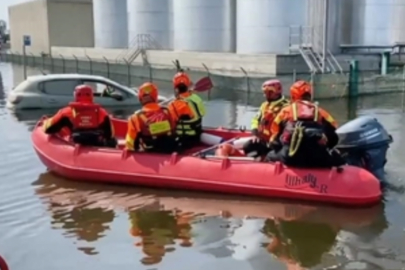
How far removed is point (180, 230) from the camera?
8.07 meters

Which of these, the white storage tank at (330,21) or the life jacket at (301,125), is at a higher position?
the white storage tank at (330,21)

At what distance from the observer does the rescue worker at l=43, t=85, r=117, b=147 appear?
10430mm

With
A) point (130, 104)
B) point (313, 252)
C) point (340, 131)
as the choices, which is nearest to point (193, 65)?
point (130, 104)

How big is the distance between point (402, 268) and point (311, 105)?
3019 millimetres

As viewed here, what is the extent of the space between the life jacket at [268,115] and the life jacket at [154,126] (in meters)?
1.45

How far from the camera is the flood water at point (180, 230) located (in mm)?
6977

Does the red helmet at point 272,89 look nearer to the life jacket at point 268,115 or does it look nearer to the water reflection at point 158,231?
the life jacket at point 268,115

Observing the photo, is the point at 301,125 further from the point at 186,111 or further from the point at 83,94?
the point at 83,94

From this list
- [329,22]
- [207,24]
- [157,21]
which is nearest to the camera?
[329,22]

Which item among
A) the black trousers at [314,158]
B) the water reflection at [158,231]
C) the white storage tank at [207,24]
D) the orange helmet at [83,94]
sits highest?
the white storage tank at [207,24]

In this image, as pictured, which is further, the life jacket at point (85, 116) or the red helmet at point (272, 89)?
the life jacket at point (85, 116)

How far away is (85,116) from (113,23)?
33.4 metres

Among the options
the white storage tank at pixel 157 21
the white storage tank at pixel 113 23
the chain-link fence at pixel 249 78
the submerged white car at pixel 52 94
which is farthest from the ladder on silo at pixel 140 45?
the submerged white car at pixel 52 94

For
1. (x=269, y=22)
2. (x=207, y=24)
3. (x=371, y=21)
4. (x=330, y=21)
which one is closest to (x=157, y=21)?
(x=207, y=24)
